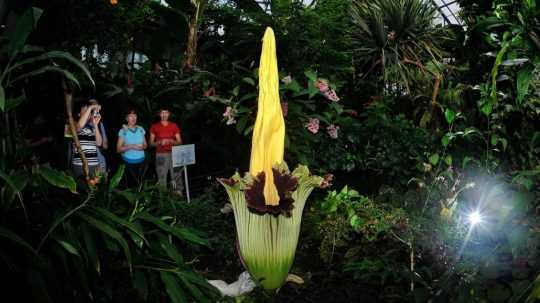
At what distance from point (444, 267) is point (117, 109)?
3206 millimetres

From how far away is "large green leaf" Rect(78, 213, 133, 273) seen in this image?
4.66 ft

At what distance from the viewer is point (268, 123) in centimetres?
200

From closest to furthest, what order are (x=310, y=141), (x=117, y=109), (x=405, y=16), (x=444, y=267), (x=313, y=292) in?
1. (x=444, y=267)
2. (x=313, y=292)
3. (x=310, y=141)
4. (x=117, y=109)
5. (x=405, y=16)

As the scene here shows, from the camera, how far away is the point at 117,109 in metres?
4.39

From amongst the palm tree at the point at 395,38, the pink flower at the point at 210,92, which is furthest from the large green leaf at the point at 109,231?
the palm tree at the point at 395,38

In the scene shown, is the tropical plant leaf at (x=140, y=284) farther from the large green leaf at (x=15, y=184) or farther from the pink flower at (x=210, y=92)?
the pink flower at (x=210, y=92)

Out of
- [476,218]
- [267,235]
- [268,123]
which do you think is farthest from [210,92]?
[476,218]

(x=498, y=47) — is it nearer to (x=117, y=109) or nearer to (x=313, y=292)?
(x=313, y=292)

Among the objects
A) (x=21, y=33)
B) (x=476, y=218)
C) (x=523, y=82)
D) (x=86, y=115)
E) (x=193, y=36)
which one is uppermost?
(x=193, y=36)

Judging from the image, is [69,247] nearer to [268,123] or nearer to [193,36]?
[268,123]

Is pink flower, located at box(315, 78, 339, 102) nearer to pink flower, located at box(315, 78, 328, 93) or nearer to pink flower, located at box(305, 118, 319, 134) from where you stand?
pink flower, located at box(315, 78, 328, 93)

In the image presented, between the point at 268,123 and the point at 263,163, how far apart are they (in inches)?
5.9

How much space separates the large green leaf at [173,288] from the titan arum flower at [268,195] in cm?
45

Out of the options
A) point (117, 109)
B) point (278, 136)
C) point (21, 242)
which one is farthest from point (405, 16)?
point (21, 242)
